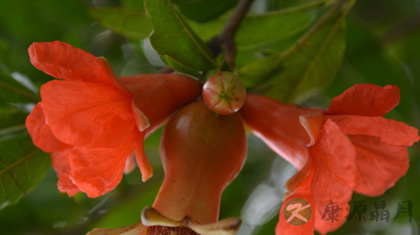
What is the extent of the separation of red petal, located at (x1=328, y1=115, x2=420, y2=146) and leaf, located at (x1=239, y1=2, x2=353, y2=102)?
0.35 metres

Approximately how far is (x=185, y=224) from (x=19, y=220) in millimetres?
882

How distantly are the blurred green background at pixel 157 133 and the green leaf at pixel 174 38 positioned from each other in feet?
2.02

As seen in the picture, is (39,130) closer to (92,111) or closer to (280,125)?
(92,111)

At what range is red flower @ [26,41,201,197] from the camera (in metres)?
0.75

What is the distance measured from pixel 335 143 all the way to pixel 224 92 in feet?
0.61

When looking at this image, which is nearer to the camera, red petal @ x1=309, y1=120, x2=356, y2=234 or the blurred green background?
red petal @ x1=309, y1=120, x2=356, y2=234

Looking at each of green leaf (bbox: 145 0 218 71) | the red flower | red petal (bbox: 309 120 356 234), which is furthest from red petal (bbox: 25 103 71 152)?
red petal (bbox: 309 120 356 234)

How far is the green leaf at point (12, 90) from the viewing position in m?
1.02

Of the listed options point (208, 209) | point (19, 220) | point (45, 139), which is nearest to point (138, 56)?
point (19, 220)

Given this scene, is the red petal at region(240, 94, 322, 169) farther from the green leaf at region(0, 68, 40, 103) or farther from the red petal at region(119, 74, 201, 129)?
the green leaf at region(0, 68, 40, 103)

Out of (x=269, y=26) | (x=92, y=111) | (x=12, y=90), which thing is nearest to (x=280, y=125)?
(x=92, y=111)

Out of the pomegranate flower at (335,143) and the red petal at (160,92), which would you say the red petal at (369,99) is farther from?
the red petal at (160,92)

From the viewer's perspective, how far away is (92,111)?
0.78m

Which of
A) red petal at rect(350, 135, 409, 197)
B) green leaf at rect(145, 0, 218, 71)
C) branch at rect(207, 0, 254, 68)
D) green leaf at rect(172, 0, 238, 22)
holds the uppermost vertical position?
green leaf at rect(145, 0, 218, 71)
